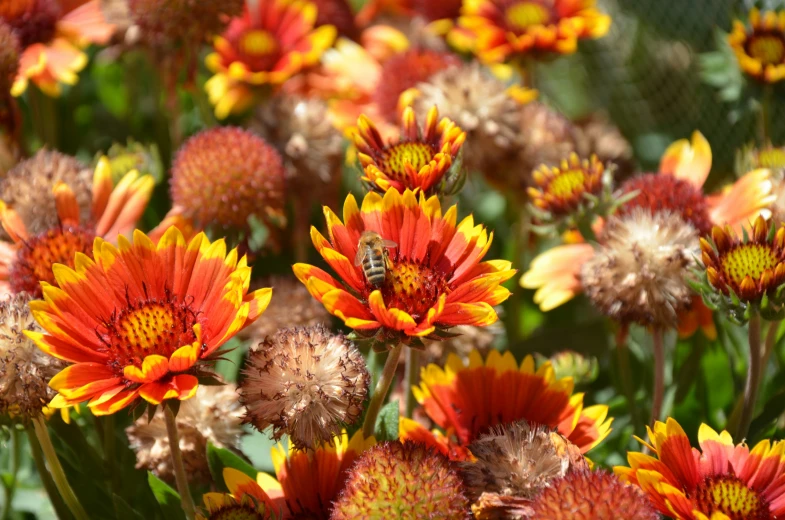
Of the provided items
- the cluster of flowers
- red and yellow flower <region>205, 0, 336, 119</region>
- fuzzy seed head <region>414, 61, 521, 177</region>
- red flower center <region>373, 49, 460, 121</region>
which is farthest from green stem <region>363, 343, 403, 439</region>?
red and yellow flower <region>205, 0, 336, 119</region>

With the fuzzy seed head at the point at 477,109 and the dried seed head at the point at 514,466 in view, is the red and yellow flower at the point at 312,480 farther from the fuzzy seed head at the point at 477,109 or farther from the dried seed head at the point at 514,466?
the fuzzy seed head at the point at 477,109

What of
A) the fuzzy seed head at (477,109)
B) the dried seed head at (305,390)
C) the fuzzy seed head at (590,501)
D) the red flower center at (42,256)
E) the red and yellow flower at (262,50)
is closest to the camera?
the fuzzy seed head at (590,501)

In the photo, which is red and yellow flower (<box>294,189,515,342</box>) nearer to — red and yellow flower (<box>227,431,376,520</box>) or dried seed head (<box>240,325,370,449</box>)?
dried seed head (<box>240,325,370,449</box>)

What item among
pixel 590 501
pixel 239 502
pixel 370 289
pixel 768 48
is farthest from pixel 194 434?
pixel 768 48

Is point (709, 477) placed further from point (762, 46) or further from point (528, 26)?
point (528, 26)

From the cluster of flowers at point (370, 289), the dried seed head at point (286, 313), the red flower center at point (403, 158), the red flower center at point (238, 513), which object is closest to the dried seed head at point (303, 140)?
the cluster of flowers at point (370, 289)

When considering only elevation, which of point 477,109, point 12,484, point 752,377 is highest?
point 477,109
